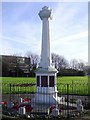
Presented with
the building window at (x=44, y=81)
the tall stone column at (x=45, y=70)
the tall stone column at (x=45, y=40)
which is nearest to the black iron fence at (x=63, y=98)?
the tall stone column at (x=45, y=70)

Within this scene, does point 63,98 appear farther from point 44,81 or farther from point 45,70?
point 45,70

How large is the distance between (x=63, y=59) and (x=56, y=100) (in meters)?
64.4

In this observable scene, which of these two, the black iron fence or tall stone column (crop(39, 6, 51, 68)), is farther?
tall stone column (crop(39, 6, 51, 68))

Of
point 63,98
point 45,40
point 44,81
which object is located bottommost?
point 63,98

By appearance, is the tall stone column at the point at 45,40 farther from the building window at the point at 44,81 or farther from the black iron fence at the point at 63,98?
the black iron fence at the point at 63,98

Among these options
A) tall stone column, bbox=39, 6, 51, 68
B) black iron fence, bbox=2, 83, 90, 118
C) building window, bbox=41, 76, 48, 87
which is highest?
tall stone column, bbox=39, 6, 51, 68

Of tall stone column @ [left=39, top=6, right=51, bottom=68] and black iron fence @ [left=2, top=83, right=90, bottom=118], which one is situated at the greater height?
tall stone column @ [left=39, top=6, right=51, bottom=68]

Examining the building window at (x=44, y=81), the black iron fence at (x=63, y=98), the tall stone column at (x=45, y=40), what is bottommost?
the black iron fence at (x=63, y=98)

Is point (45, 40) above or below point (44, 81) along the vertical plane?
above

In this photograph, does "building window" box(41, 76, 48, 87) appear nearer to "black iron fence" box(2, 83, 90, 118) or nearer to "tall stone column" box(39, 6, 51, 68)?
"tall stone column" box(39, 6, 51, 68)

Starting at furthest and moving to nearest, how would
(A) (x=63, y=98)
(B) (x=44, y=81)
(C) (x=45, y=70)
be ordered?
1. (A) (x=63, y=98)
2. (B) (x=44, y=81)
3. (C) (x=45, y=70)

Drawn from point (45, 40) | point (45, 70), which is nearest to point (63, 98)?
point (45, 70)

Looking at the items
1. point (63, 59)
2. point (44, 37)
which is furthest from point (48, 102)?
point (63, 59)

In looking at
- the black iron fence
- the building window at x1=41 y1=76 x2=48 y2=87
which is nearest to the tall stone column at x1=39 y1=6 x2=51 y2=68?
the building window at x1=41 y1=76 x2=48 y2=87
